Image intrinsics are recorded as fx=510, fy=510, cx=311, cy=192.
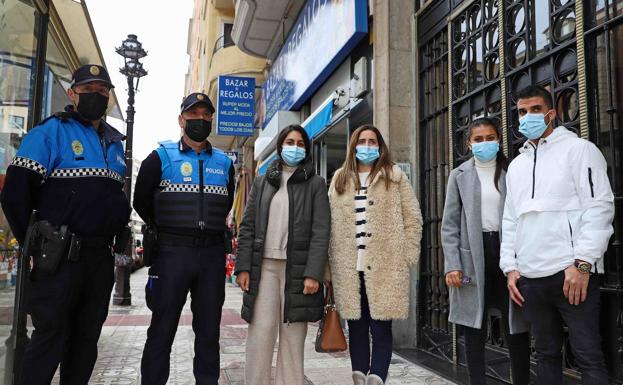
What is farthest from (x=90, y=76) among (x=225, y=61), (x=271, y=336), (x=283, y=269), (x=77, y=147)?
(x=225, y=61)

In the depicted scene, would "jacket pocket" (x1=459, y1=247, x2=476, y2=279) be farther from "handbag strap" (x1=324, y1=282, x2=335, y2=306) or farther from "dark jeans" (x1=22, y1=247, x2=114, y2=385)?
"dark jeans" (x1=22, y1=247, x2=114, y2=385)

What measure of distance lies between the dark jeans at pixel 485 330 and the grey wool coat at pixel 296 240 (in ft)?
3.42

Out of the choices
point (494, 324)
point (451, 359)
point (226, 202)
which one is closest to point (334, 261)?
point (226, 202)

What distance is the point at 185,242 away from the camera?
3.35 metres

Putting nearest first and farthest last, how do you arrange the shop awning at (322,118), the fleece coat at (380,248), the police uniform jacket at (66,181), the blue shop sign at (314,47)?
the police uniform jacket at (66,181), the fleece coat at (380,248), the blue shop sign at (314,47), the shop awning at (322,118)

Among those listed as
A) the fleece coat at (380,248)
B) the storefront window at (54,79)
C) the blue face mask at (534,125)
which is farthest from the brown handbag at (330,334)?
the storefront window at (54,79)

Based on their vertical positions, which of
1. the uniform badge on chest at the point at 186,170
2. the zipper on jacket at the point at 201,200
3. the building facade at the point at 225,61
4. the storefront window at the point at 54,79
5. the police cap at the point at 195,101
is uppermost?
the building facade at the point at 225,61

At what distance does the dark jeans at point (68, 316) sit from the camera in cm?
283

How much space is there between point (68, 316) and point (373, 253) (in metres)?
1.95

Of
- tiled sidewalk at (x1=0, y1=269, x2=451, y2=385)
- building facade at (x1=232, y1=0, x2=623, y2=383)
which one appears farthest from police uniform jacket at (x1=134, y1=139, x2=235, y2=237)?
building facade at (x1=232, y1=0, x2=623, y2=383)

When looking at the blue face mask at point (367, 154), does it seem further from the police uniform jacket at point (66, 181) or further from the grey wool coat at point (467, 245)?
the police uniform jacket at point (66, 181)

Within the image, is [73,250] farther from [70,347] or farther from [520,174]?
[520,174]

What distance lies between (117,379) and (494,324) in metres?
3.44

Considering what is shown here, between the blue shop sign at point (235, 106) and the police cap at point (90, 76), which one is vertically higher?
the blue shop sign at point (235, 106)
